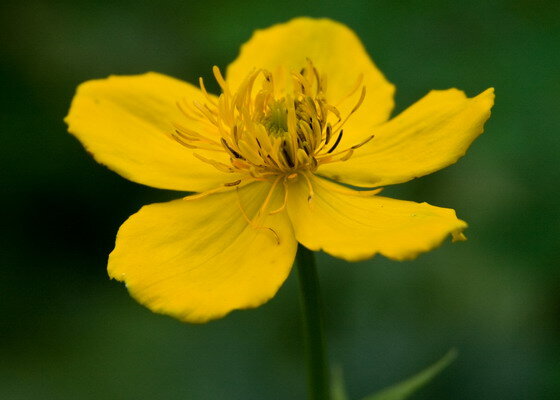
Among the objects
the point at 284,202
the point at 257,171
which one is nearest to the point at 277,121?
the point at 257,171

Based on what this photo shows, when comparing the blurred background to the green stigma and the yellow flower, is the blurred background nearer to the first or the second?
the yellow flower

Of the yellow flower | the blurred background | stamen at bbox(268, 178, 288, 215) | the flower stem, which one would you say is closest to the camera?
the yellow flower

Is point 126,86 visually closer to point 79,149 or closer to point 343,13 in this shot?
point 79,149

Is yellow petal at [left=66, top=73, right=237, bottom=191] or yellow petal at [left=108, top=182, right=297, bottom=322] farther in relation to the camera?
yellow petal at [left=66, top=73, right=237, bottom=191]

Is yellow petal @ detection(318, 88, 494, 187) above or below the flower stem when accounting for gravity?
above

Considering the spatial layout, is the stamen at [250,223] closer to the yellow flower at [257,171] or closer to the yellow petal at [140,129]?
the yellow flower at [257,171]

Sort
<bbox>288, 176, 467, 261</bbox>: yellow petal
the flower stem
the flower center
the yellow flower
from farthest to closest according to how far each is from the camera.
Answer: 1. the flower center
2. the flower stem
3. the yellow flower
4. <bbox>288, 176, 467, 261</bbox>: yellow petal

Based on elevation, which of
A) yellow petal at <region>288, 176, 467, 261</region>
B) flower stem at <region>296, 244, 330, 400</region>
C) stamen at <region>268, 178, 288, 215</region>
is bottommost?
flower stem at <region>296, 244, 330, 400</region>

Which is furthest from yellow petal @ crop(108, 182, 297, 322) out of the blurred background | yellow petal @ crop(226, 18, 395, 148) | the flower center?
the blurred background
